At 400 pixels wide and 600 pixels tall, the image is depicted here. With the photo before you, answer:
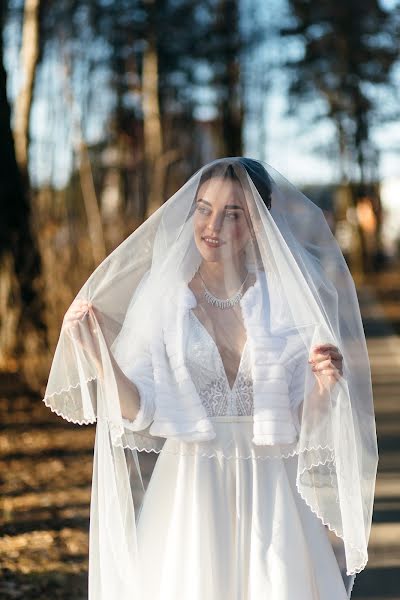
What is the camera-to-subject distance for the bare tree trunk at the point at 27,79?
1475cm

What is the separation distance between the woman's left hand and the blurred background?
2359mm

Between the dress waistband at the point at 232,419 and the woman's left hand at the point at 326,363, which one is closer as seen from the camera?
the woman's left hand at the point at 326,363

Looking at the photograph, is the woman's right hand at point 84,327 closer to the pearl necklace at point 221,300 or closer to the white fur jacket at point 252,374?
the white fur jacket at point 252,374

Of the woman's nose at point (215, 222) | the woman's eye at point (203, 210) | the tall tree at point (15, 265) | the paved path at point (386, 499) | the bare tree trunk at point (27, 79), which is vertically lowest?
the paved path at point (386, 499)

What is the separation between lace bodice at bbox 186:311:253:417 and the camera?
3.55 metres

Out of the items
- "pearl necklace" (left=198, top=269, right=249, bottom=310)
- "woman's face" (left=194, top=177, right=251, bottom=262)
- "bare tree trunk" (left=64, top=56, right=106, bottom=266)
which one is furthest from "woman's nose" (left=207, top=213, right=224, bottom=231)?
"bare tree trunk" (left=64, top=56, right=106, bottom=266)

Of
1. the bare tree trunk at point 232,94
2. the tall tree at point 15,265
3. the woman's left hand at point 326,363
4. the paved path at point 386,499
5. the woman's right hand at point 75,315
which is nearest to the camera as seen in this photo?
the woman's left hand at point 326,363

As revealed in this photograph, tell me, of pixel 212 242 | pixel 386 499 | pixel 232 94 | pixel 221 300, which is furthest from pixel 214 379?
pixel 232 94

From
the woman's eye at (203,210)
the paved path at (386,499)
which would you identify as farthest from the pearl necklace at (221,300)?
the paved path at (386,499)

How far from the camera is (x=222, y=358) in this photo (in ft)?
11.8

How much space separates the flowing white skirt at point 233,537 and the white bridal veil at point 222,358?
5 centimetres

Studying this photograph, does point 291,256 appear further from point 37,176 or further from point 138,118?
point 138,118

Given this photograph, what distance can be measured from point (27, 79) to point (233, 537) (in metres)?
11.9

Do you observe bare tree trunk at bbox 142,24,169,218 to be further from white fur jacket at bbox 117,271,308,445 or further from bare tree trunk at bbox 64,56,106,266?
white fur jacket at bbox 117,271,308,445
